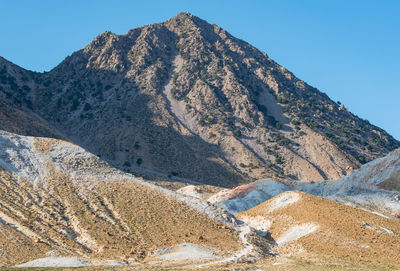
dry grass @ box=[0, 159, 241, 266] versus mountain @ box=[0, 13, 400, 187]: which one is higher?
mountain @ box=[0, 13, 400, 187]

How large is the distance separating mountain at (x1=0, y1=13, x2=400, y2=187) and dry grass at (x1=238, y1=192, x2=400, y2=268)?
7226cm

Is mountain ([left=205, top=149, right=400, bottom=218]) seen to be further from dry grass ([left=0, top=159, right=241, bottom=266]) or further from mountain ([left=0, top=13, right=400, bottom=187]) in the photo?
mountain ([left=0, top=13, right=400, bottom=187])

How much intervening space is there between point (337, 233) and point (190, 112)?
11469 centimetres

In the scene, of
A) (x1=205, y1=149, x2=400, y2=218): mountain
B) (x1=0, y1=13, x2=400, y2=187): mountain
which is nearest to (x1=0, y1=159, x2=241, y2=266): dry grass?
(x1=205, y1=149, x2=400, y2=218): mountain

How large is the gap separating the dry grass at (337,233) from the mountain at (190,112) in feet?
237

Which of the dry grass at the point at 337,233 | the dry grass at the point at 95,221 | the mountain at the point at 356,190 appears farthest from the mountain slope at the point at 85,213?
the mountain at the point at 356,190

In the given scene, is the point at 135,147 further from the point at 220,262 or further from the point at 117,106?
the point at 220,262

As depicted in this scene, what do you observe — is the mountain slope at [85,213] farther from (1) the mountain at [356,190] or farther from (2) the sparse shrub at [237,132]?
(2) the sparse shrub at [237,132]

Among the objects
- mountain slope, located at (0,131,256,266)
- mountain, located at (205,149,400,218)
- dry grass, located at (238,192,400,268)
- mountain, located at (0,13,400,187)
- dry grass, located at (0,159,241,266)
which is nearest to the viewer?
dry grass, located at (238,192,400,268)

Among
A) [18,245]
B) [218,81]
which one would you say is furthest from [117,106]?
[18,245]

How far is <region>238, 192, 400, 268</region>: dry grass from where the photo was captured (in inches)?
1532

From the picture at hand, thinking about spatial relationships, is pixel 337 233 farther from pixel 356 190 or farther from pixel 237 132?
pixel 237 132

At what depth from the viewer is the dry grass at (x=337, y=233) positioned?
38.9 metres

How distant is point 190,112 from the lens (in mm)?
156125
